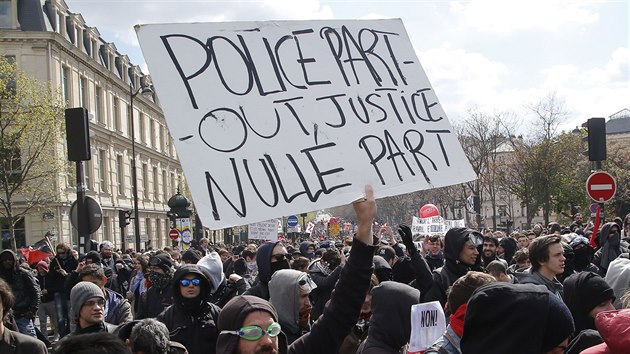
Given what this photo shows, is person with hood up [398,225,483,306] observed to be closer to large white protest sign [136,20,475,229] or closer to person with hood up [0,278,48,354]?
large white protest sign [136,20,475,229]

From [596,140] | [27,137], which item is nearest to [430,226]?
[596,140]

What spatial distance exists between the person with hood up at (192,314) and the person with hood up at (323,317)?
1909mm

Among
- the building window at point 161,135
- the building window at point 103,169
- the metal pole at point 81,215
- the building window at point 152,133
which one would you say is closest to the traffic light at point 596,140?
Result: the metal pole at point 81,215

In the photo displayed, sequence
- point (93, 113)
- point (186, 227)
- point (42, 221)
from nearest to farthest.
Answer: point (186, 227)
point (42, 221)
point (93, 113)

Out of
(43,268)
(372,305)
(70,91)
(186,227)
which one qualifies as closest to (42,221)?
(70,91)

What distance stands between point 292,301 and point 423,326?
107 cm

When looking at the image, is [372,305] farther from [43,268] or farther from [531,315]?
[43,268]

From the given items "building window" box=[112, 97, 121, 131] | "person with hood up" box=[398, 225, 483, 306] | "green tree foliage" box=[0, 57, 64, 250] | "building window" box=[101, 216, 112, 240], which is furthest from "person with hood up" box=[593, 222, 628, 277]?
"building window" box=[112, 97, 121, 131]

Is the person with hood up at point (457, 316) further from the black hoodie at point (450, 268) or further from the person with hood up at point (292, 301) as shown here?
Result: the black hoodie at point (450, 268)

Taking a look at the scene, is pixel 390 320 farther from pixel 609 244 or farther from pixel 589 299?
pixel 609 244

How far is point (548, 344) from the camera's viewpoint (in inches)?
122

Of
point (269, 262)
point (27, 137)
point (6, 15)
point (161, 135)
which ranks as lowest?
point (269, 262)

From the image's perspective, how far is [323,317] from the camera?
3936 mm

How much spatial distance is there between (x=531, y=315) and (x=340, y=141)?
152 centimetres
